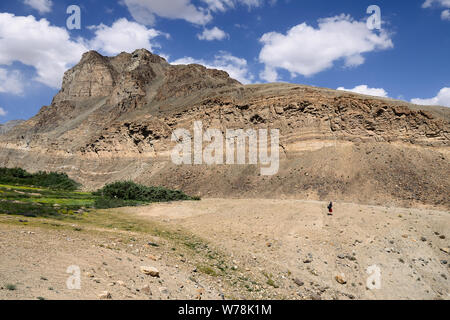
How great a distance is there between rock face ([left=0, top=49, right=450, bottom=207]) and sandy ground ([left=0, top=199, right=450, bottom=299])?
9003mm

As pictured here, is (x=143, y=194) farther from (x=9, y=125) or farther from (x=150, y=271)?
(x=9, y=125)

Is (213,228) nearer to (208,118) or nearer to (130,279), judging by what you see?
(130,279)

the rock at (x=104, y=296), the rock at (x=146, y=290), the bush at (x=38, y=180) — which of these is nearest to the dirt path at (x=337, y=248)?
the rock at (x=146, y=290)

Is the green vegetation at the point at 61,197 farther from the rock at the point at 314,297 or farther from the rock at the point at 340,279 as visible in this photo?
the rock at the point at 340,279

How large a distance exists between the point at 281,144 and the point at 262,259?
21.9 meters

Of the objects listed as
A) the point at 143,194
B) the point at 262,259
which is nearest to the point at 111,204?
the point at 143,194

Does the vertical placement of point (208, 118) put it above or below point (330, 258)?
above

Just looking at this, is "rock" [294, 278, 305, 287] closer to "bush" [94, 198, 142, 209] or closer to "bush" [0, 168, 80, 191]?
"bush" [94, 198, 142, 209]

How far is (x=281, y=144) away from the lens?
31.2 m

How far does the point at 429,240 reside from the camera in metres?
12.3

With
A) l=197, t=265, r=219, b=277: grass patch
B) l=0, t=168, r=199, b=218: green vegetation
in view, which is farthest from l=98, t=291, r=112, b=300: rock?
l=0, t=168, r=199, b=218: green vegetation

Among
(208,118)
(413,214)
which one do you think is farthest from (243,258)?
(208,118)

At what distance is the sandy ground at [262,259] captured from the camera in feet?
21.3
